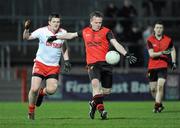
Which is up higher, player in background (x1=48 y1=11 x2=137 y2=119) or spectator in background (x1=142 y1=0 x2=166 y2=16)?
spectator in background (x1=142 y1=0 x2=166 y2=16)

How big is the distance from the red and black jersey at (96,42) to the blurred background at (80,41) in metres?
12.3

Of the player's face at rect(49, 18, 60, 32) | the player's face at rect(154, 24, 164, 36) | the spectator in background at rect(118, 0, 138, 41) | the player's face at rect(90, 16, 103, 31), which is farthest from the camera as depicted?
the spectator in background at rect(118, 0, 138, 41)

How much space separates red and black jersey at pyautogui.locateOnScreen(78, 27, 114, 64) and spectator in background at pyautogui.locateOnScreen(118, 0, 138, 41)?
1452 centimetres

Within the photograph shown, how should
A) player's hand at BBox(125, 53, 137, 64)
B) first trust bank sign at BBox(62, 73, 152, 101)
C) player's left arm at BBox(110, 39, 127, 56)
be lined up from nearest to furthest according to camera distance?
1. player's hand at BBox(125, 53, 137, 64)
2. player's left arm at BBox(110, 39, 127, 56)
3. first trust bank sign at BBox(62, 73, 152, 101)

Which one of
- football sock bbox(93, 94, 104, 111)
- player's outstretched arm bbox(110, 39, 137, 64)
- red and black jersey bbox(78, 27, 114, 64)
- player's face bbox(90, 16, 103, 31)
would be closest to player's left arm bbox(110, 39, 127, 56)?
player's outstretched arm bbox(110, 39, 137, 64)

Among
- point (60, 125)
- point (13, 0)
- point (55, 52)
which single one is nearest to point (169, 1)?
Result: point (13, 0)

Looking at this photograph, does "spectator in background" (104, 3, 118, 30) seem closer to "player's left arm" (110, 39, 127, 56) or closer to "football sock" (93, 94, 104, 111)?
"player's left arm" (110, 39, 127, 56)

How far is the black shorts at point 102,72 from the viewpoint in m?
15.8

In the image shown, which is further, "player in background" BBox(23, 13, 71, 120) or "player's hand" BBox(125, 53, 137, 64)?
"player in background" BBox(23, 13, 71, 120)

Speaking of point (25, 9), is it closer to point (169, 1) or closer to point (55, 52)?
point (169, 1)

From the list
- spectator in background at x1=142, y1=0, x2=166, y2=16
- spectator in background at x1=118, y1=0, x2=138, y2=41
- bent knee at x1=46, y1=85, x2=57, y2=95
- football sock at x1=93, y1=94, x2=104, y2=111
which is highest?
spectator in background at x1=142, y1=0, x2=166, y2=16

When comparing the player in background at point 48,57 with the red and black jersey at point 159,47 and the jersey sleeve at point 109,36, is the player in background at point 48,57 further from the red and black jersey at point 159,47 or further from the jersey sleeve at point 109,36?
the red and black jersey at point 159,47

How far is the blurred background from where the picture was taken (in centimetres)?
2844

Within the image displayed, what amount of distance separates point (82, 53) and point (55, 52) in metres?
15.4
